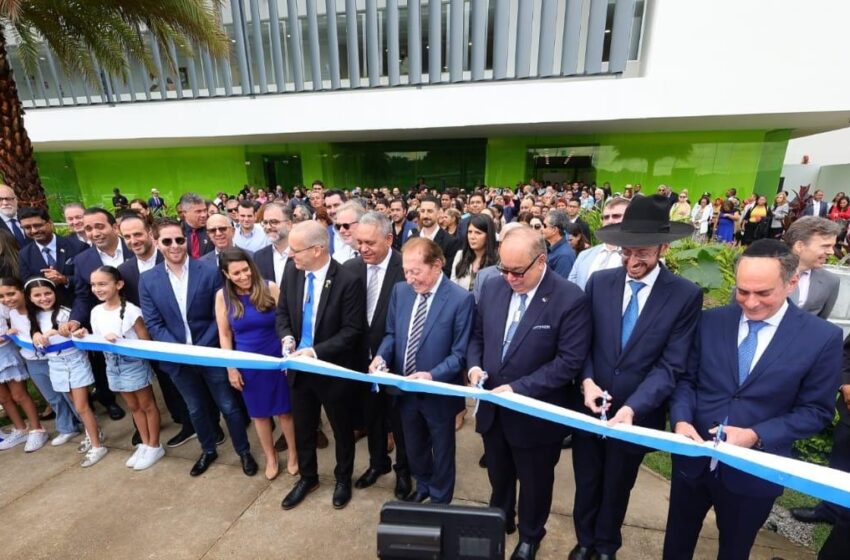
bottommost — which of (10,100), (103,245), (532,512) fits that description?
(532,512)

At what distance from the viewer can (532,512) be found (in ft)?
8.57

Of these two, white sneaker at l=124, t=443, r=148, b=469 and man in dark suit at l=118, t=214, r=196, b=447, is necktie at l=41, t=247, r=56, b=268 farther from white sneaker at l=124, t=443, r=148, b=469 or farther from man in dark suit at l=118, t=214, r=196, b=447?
white sneaker at l=124, t=443, r=148, b=469

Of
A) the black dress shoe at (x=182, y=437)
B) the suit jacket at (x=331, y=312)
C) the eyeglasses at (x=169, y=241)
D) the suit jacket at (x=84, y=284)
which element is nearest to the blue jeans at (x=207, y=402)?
the black dress shoe at (x=182, y=437)

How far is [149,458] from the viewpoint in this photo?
3.73 m

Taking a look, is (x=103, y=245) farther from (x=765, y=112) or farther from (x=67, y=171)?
(x=67, y=171)

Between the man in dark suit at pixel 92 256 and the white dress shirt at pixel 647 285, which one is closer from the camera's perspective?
the white dress shirt at pixel 647 285

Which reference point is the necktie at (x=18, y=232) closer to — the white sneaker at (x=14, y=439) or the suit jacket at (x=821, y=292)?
the white sneaker at (x=14, y=439)

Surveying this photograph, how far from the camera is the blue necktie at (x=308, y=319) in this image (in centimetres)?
299

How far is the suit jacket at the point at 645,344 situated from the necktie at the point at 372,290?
1681mm

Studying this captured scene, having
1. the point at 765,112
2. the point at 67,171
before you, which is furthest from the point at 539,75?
the point at 67,171

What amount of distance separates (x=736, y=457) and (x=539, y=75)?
17.7m

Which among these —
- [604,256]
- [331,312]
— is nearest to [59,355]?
[331,312]

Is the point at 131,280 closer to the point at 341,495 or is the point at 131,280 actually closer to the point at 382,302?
the point at 382,302

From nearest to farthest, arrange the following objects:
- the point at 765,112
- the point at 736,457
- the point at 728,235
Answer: the point at 736,457
the point at 728,235
the point at 765,112
